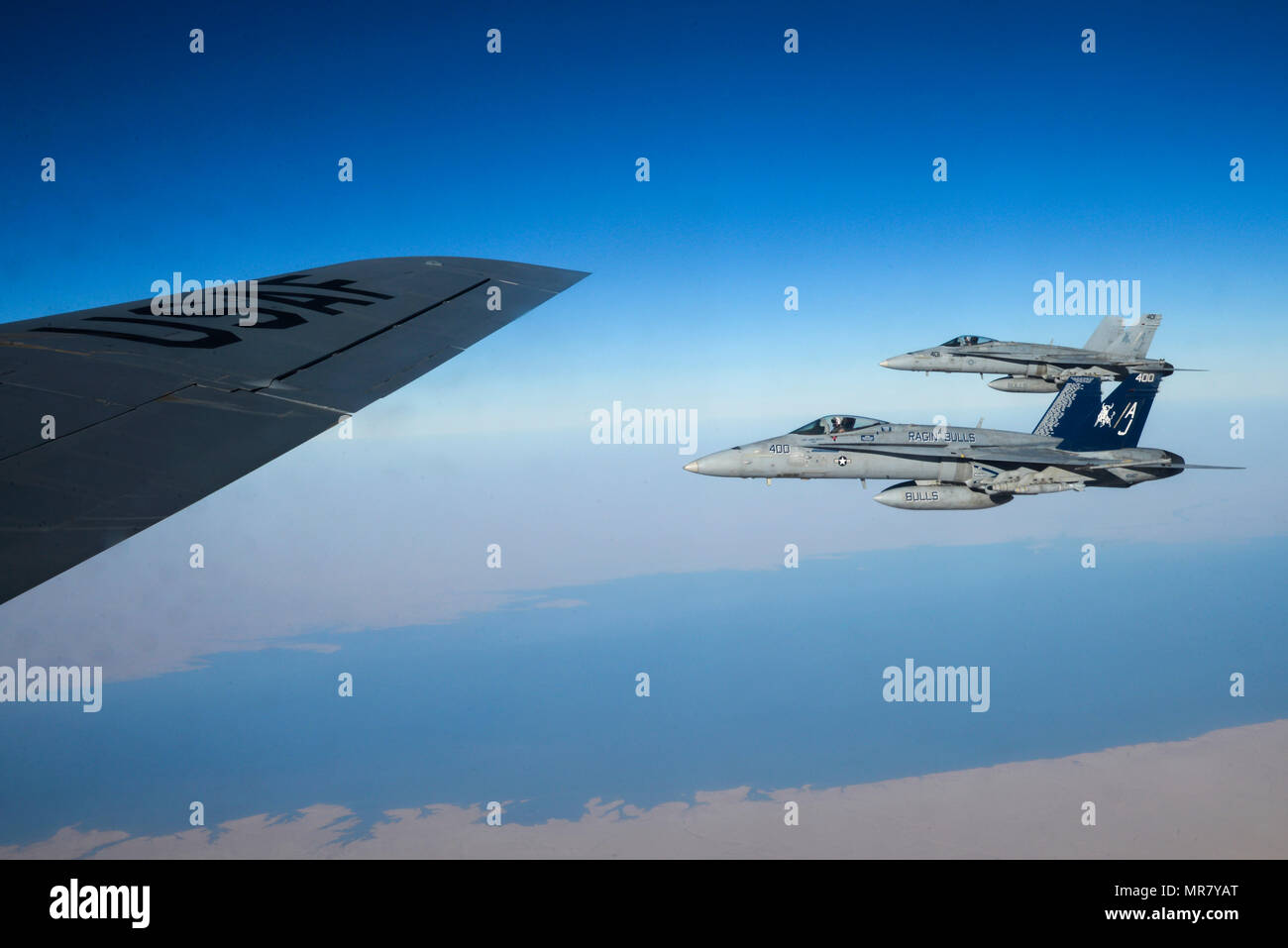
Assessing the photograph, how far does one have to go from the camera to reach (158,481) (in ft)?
12.6

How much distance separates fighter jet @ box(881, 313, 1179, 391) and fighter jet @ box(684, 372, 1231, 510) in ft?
27.9

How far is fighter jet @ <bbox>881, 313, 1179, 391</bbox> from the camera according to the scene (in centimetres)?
3556

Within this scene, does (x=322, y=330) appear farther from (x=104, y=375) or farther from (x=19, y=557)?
(x=19, y=557)

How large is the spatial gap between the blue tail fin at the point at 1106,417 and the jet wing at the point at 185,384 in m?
26.8

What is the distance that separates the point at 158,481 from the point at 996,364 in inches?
1515

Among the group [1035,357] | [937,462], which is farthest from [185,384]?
[1035,357]

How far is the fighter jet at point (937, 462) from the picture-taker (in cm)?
2609

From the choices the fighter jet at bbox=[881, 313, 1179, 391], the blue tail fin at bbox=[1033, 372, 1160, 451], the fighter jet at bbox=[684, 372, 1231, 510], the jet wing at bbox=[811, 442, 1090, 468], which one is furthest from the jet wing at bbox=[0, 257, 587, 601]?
the fighter jet at bbox=[881, 313, 1179, 391]

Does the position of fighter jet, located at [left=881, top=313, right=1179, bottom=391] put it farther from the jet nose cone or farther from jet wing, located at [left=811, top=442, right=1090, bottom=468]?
jet wing, located at [left=811, top=442, right=1090, bottom=468]

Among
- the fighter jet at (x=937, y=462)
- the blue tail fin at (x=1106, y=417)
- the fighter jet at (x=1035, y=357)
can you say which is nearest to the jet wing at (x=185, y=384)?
the fighter jet at (x=937, y=462)

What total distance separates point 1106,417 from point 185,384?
31.8 meters

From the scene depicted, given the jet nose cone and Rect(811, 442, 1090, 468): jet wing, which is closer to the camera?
Rect(811, 442, 1090, 468): jet wing

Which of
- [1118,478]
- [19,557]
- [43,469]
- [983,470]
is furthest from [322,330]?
[1118,478]

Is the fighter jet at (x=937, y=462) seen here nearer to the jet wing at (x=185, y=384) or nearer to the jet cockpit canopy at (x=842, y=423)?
the jet cockpit canopy at (x=842, y=423)
